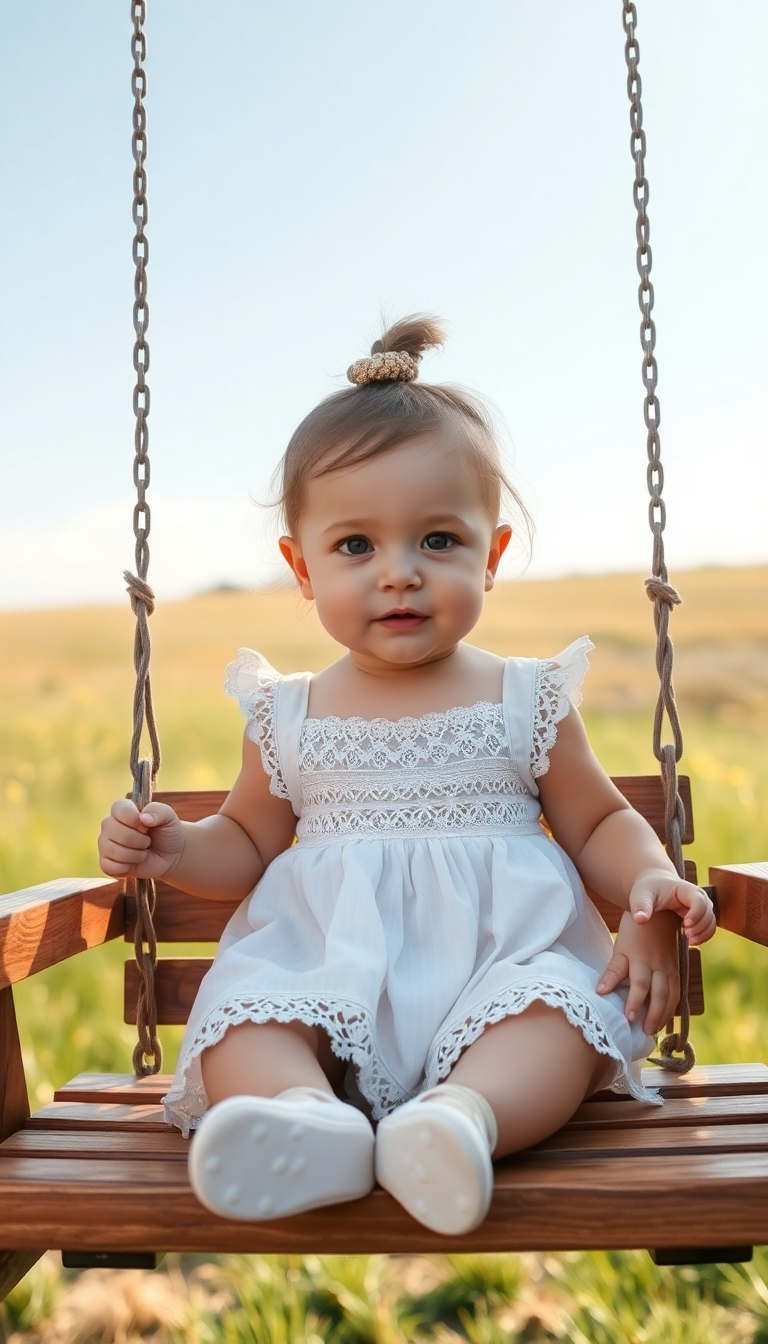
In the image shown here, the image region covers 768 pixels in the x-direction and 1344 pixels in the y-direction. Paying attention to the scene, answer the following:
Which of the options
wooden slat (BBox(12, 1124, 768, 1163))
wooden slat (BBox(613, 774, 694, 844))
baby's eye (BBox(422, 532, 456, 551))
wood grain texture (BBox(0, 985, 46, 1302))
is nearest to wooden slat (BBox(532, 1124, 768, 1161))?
wooden slat (BBox(12, 1124, 768, 1163))

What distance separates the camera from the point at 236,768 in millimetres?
4008

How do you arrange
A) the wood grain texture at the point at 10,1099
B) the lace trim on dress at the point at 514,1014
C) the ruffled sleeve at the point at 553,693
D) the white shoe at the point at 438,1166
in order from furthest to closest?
the ruffled sleeve at the point at 553,693
the wood grain texture at the point at 10,1099
the lace trim on dress at the point at 514,1014
the white shoe at the point at 438,1166

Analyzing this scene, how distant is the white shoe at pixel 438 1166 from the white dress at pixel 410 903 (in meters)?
0.27

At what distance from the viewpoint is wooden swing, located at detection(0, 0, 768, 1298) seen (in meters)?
1.12

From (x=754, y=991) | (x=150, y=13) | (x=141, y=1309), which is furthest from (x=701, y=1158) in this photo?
(x=754, y=991)

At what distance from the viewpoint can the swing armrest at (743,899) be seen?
1.59 m

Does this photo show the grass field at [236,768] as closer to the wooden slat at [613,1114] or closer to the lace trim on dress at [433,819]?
the lace trim on dress at [433,819]

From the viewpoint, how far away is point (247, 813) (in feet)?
5.82

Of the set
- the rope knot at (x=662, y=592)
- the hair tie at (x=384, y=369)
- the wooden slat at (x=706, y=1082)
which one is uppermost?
the hair tie at (x=384, y=369)

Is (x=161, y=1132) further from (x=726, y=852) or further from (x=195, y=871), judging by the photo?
(x=726, y=852)

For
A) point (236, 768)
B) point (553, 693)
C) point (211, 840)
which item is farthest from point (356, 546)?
point (236, 768)

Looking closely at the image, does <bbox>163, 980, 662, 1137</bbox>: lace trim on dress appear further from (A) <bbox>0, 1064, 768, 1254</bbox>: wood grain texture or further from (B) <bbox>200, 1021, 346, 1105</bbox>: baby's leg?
(A) <bbox>0, 1064, 768, 1254</bbox>: wood grain texture

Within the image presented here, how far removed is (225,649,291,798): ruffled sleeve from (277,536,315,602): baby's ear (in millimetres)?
150

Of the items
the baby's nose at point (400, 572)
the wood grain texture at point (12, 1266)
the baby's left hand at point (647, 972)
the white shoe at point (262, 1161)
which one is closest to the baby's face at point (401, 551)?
the baby's nose at point (400, 572)
